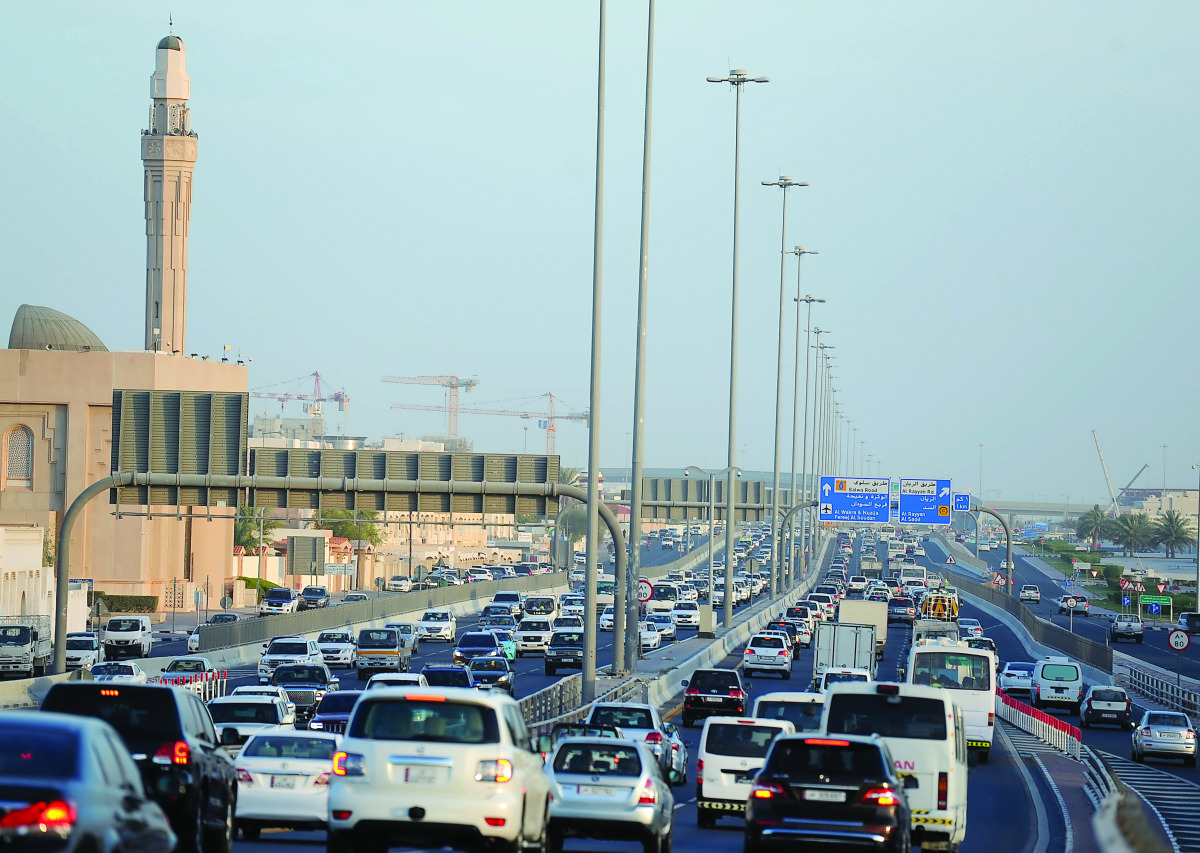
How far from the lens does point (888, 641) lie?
81438 mm

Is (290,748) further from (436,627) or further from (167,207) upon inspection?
(167,207)

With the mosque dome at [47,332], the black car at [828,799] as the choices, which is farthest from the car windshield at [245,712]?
the mosque dome at [47,332]

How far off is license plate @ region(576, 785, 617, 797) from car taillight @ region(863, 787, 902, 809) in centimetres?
390

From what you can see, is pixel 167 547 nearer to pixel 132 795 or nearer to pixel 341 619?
pixel 341 619

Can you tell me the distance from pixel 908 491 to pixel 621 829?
6668cm

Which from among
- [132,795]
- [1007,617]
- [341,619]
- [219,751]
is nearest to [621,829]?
[219,751]

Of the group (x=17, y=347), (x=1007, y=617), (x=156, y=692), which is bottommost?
(x=1007, y=617)

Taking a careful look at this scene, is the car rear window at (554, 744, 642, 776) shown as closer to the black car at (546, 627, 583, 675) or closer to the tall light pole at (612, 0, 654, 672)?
the tall light pole at (612, 0, 654, 672)

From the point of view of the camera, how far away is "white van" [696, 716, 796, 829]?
2555 centimetres

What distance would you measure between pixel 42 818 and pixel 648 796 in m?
11.3

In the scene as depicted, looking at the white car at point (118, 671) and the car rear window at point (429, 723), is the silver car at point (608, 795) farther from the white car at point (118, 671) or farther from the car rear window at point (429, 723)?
the white car at point (118, 671)

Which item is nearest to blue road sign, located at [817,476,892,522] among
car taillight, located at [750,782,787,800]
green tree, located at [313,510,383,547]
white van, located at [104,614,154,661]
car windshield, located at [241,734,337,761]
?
white van, located at [104,614,154,661]

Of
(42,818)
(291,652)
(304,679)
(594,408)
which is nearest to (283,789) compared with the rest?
(42,818)

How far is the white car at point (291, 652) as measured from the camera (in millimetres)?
52963
